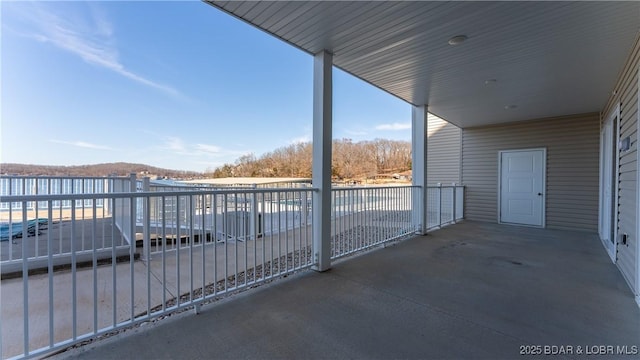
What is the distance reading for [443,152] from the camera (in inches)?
312

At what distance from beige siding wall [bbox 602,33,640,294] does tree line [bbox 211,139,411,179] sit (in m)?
13.7

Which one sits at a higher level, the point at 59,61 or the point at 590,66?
the point at 59,61

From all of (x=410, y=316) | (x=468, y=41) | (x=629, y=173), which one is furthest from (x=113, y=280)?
(x=629, y=173)

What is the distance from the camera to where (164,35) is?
13055 mm

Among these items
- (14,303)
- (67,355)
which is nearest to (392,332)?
(67,355)

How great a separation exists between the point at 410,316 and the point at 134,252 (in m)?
3.32

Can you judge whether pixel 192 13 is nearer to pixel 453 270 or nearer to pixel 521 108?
pixel 521 108

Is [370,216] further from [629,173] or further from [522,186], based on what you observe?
[522,186]

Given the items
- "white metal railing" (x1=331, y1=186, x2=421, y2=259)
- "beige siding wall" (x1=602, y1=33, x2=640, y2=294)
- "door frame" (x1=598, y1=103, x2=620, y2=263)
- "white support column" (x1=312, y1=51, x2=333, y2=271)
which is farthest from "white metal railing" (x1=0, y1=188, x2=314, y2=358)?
"door frame" (x1=598, y1=103, x2=620, y2=263)

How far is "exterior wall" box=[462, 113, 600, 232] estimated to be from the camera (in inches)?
227

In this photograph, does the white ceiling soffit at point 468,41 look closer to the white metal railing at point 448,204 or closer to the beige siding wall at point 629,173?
the beige siding wall at point 629,173

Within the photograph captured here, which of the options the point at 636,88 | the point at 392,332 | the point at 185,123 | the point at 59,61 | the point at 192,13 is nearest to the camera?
the point at 392,332

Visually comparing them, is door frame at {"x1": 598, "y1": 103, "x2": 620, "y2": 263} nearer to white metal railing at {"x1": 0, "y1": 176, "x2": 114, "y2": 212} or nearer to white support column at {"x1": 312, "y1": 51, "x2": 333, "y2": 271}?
white support column at {"x1": 312, "y1": 51, "x2": 333, "y2": 271}

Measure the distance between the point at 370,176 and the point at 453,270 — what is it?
16.0 m
